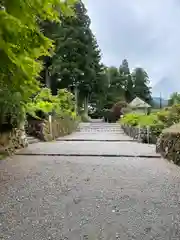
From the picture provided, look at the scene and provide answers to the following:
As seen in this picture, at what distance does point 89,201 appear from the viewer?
5.25 metres

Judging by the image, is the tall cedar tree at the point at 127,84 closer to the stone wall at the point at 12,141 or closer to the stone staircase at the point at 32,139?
the stone staircase at the point at 32,139

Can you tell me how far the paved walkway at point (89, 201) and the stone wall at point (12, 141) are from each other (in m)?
2.19

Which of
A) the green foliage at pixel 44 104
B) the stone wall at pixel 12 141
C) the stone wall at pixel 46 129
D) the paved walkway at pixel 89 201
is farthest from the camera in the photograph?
the stone wall at pixel 46 129

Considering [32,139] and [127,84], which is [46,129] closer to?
[32,139]

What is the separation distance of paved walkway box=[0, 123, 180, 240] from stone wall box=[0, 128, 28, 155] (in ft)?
7.19

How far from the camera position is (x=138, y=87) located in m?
52.4

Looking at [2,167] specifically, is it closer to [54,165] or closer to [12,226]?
[54,165]

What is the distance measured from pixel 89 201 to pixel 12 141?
7.14 metres

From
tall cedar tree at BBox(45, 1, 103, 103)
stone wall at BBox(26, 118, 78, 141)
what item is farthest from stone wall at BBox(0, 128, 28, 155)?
tall cedar tree at BBox(45, 1, 103, 103)

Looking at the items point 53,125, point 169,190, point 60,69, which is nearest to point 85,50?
point 60,69

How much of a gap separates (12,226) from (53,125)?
1576 centimetres

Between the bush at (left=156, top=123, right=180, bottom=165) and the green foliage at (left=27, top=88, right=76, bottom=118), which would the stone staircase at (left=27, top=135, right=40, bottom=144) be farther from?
the bush at (left=156, top=123, right=180, bottom=165)

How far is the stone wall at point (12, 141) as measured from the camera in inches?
430

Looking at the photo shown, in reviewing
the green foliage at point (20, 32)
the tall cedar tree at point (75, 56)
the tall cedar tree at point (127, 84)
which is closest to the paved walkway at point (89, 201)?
the green foliage at point (20, 32)
